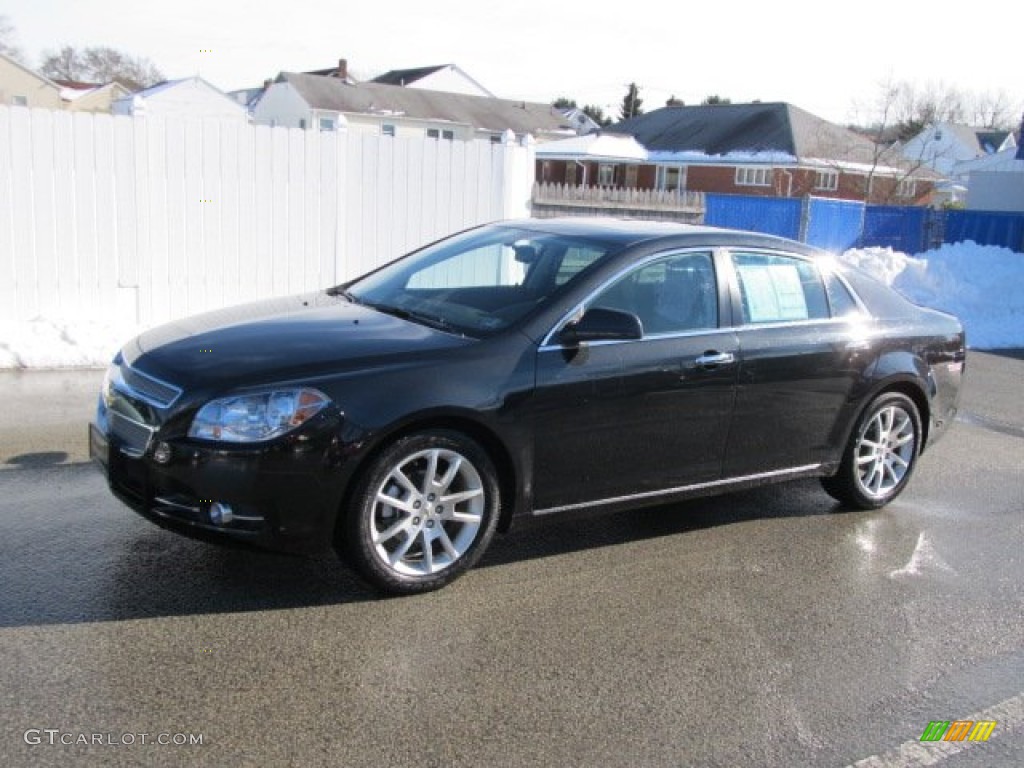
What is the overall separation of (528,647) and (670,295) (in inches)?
80.9

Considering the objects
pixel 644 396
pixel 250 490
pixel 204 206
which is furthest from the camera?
pixel 204 206


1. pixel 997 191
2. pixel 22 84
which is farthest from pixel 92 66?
pixel 997 191

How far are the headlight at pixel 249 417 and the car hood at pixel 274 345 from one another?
76mm

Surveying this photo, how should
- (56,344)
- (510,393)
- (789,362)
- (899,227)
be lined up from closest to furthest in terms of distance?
(510,393) < (789,362) < (56,344) < (899,227)

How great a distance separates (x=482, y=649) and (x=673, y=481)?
1580mm

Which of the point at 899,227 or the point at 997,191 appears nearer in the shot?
the point at 899,227

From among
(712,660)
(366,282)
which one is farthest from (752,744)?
(366,282)

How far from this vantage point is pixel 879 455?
612 cm

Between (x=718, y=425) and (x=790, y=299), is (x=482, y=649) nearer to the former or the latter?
(x=718, y=425)

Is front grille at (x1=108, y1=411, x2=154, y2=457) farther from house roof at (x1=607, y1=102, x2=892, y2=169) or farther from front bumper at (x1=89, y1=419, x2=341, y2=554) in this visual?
house roof at (x1=607, y1=102, x2=892, y2=169)

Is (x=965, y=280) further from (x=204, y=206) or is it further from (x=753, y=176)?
(x=753, y=176)

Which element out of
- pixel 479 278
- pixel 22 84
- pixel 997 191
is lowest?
pixel 479 278

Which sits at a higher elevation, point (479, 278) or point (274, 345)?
point (479, 278)

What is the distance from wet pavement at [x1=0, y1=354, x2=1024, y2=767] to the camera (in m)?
3.34
